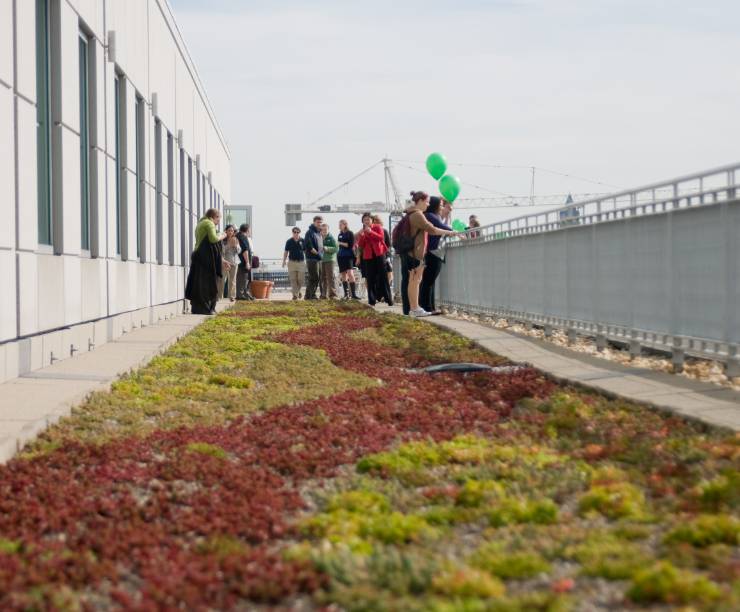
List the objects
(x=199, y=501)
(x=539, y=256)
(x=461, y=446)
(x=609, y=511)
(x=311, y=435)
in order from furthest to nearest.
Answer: (x=539, y=256) < (x=311, y=435) < (x=461, y=446) < (x=199, y=501) < (x=609, y=511)

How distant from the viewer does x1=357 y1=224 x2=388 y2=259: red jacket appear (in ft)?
89.7

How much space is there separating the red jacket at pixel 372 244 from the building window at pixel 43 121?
13822 millimetres

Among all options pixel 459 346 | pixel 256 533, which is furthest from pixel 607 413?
pixel 459 346

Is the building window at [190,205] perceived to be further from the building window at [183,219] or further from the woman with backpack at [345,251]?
the woman with backpack at [345,251]

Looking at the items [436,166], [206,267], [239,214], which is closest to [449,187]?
[436,166]

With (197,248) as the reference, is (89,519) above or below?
below

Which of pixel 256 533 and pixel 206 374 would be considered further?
Result: pixel 206 374

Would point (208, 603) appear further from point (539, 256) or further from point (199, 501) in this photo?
point (539, 256)

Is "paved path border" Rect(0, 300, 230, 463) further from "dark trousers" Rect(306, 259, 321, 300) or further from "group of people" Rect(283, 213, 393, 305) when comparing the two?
"dark trousers" Rect(306, 259, 321, 300)

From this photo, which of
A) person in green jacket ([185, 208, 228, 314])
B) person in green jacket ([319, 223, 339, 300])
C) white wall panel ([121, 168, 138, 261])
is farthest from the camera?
person in green jacket ([319, 223, 339, 300])

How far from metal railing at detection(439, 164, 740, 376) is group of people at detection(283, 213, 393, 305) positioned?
8.57 meters

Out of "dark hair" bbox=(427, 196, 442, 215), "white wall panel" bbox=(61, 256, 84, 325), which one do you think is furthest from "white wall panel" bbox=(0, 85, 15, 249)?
"dark hair" bbox=(427, 196, 442, 215)

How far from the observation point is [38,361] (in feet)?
40.5

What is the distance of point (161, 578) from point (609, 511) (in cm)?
209
